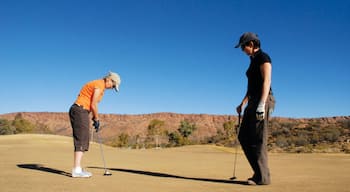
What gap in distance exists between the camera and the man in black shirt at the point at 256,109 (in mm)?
6152

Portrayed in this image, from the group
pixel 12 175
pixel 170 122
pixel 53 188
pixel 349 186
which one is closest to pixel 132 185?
pixel 53 188

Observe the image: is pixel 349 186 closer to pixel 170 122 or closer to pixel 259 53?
pixel 259 53

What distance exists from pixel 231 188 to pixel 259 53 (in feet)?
6.87

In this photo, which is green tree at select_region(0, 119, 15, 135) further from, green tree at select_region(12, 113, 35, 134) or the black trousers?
the black trousers

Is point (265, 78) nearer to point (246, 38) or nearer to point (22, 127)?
point (246, 38)

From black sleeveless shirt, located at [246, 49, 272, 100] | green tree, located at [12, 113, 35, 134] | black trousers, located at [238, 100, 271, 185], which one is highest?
black sleeveless shirt, located at [246, 49, 272, 100]

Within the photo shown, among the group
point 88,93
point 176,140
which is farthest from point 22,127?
point 88,93

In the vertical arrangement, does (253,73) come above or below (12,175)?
above

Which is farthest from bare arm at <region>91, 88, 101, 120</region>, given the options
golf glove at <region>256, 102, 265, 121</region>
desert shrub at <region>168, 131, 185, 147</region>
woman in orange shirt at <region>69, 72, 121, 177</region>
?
desert shrub at <region>168, 131, 185, 147</region>

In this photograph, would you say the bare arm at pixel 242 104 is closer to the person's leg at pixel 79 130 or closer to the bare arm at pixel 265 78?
the bare arm at pixel 265 78

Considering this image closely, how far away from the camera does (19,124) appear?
5822 centimetres

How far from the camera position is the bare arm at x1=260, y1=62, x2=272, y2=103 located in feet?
20.1

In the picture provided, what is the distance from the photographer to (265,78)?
6203 millimetres

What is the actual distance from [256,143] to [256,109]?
504 mm
